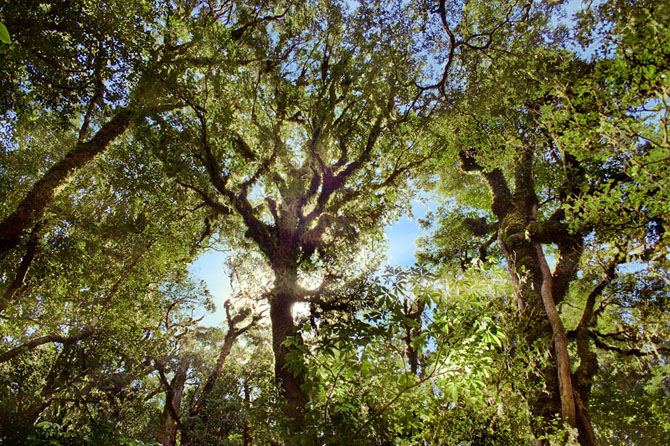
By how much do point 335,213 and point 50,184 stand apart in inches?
287

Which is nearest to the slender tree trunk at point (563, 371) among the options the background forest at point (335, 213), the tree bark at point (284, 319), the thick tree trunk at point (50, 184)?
the background forest at point (335, 213)

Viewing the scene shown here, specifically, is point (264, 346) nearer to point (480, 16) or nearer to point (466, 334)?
point (466, 334)

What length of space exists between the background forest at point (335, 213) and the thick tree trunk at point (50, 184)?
1.9 inches

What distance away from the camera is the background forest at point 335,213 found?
162 inches

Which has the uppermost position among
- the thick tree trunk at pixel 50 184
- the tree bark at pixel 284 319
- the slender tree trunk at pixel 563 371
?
the thick tree trunk at pixel 50 184

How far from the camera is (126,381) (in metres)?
11.8

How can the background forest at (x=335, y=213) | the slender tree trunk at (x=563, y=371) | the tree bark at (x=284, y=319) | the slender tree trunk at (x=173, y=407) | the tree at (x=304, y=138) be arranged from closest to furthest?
the background forest at (x=335, y=213), the slender tree trunk at (x=563, y=371), the tree bark at (x=284, y=319), the tree at (x=304, y=138), the slender tree trunk at (x=173, y=407)

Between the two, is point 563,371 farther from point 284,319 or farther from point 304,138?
point 304,138

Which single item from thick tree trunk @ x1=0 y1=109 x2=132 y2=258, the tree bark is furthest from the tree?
thick tree trunk @ x1=0 y1=109 x2=132 y2=258

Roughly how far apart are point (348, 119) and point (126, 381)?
1248 centimetres

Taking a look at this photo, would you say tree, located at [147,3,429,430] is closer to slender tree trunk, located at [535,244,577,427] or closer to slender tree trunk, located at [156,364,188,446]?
slender tree trunk, located at [535,244,577,427]

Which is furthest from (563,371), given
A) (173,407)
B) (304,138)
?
(173,407)

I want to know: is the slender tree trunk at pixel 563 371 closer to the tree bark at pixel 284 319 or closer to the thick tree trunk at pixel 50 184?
the tree bark at pixel 284 319

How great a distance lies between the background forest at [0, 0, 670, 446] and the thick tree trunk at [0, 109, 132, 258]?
1.9 inches
